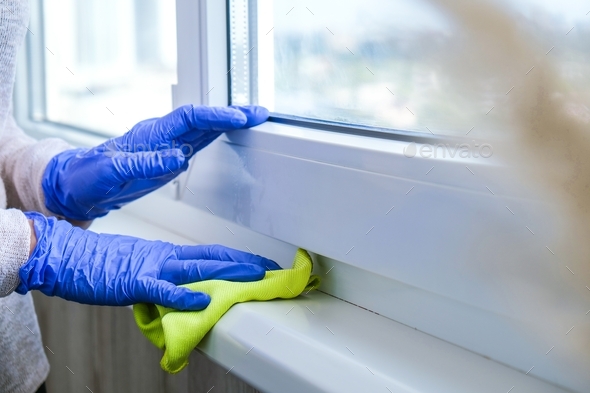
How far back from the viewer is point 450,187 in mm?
469

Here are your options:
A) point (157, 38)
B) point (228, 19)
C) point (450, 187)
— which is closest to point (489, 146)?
point (450, 187)

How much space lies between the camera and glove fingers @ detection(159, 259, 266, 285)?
1.98 ft

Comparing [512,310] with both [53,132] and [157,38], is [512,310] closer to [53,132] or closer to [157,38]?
[157,38]

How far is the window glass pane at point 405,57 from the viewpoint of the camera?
0.35 meters

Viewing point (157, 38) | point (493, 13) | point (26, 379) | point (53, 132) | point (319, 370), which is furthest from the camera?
point (53, 132)

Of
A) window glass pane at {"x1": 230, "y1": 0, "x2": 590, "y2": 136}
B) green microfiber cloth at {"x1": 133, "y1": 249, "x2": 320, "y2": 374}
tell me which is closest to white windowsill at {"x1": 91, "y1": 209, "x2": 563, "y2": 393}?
green microfiber cloth at {"x1": 133, "y1": 249, "x2": 320, "y2": 374}

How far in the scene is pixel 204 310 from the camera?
564 mm

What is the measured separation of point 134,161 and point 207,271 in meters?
0.17

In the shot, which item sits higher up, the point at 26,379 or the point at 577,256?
the point at 577,256

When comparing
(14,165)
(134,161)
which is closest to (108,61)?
(14,165)

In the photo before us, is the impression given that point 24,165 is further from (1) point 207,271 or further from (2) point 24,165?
(1) point 207,271

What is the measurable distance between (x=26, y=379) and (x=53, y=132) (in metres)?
0.57

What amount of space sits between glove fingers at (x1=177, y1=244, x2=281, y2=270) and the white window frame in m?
0.03

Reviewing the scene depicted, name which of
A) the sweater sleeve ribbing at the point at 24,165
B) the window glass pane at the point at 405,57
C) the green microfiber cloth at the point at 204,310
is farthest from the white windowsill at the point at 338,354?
the sweater sleeve ribbing at the point at 24,165
